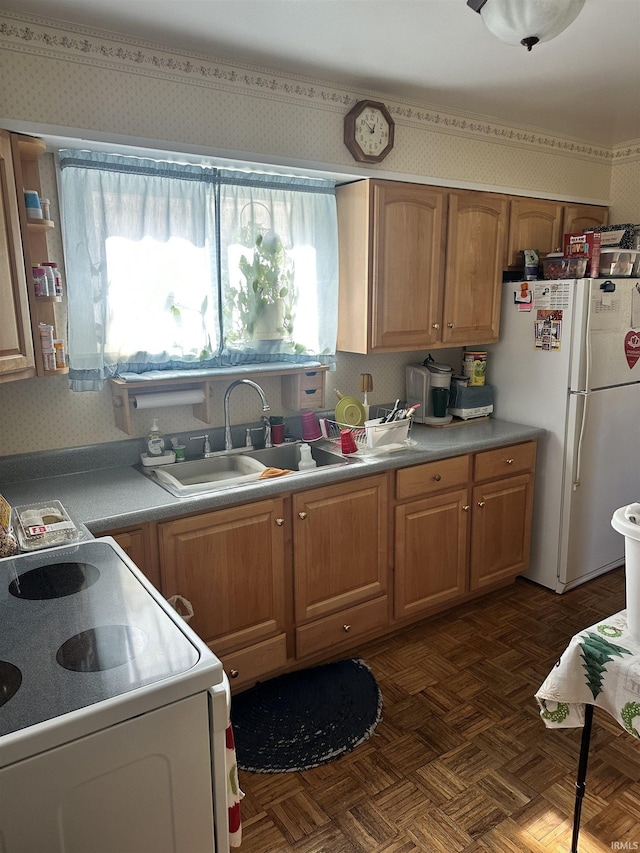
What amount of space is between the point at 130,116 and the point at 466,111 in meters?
1.70

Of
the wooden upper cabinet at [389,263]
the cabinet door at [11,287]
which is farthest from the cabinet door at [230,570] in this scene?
the wooden upper cabinet at [389,263]

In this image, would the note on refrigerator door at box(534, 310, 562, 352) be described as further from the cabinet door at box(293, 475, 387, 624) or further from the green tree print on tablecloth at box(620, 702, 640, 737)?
the green tree print on tablecloth at box(620, 702, 640, 737)

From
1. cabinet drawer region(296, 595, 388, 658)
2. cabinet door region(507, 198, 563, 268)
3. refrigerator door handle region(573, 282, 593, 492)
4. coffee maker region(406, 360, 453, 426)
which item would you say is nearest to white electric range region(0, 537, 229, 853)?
cabinet drawer region(296, 595, 388, 658)

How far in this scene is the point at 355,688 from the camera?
97.9 inches

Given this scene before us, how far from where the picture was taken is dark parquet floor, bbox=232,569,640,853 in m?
1.82

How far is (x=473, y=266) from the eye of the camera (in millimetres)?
3109

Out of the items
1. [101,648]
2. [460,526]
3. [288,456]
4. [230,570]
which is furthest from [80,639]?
[460,526]

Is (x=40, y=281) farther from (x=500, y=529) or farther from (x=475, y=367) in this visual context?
(x=500, y=529)

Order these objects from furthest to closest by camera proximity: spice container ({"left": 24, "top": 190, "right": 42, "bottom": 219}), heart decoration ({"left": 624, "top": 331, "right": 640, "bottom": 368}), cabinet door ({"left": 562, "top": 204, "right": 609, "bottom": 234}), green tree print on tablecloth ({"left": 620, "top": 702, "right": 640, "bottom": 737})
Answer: cabinet door ({"left": 562, "top": 204, "right": 609, "bottom": 234}) < heart decoration ({"left": 624, "top": 331, "right": 640, "bottom": 368}) < spice container ({"left": 24, "top": 190, "right": 42, "bottom": 219}) < green tree print on tablecloth ({"left": 620, "top": 702, "right": 640, "bottom": 737})

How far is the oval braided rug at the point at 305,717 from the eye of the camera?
2.13m

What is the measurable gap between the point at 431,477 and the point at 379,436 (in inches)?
12.3

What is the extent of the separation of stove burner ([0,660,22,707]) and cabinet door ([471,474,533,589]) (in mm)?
2246

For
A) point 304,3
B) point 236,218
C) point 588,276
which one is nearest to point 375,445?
point 236,218

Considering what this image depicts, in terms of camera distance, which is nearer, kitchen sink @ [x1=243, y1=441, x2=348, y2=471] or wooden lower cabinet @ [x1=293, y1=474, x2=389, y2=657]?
wooden lower cabinet @ [x1=293, y1=474, x2=389, y2=657]
